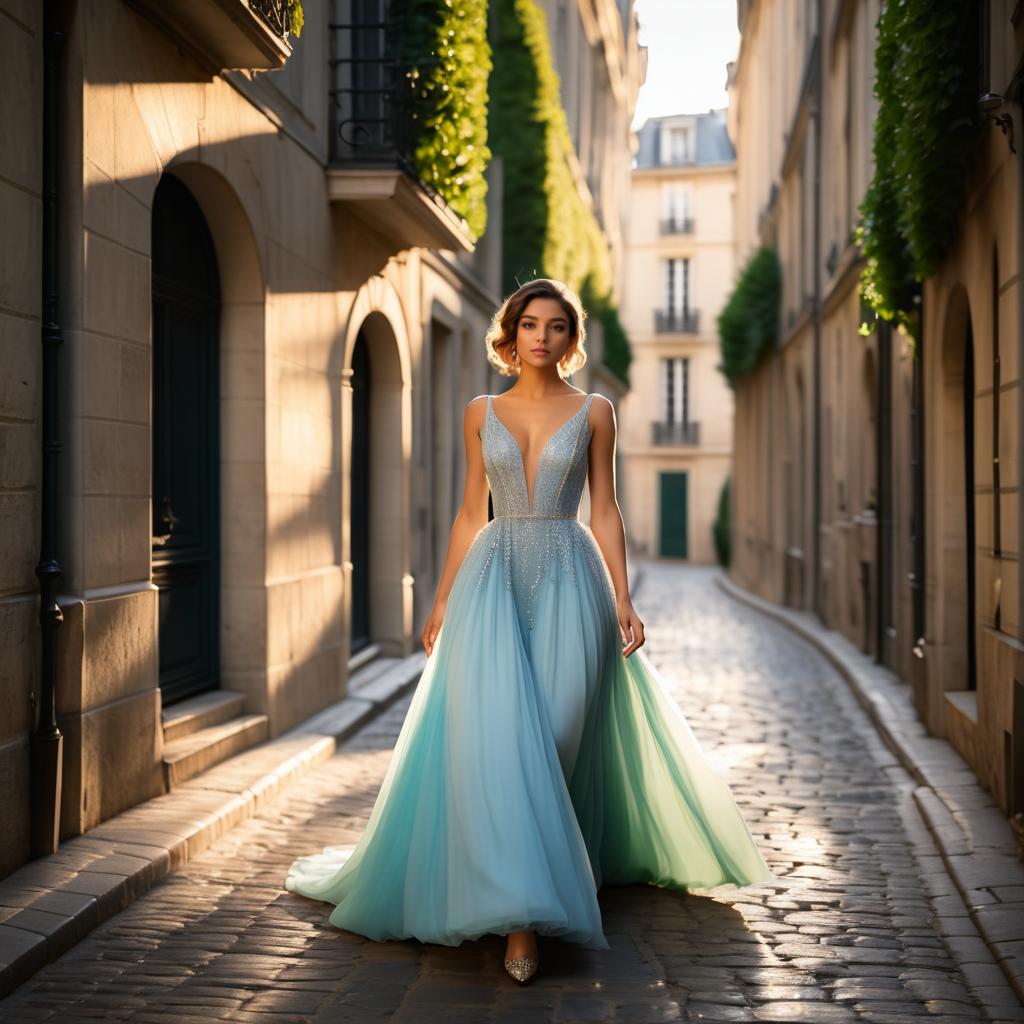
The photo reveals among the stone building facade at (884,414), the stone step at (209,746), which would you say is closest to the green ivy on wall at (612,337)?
the stone building facade at (884,414)

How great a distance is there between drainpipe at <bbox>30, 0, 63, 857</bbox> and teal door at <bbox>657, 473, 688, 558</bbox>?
143 feet

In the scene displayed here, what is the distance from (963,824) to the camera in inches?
250

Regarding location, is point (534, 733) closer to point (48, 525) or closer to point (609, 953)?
point (609, 953)

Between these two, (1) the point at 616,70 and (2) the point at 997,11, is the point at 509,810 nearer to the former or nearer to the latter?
(2) the point at 997,11

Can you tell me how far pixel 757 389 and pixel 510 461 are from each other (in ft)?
82.0

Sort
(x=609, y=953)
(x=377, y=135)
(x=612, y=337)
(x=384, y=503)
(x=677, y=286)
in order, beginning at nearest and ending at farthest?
(x=609, y=953), (x=377, y=135), (x=384, y=503), (x=612, y=337), (x=677, y=286)

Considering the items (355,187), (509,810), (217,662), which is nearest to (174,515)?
(217,662)

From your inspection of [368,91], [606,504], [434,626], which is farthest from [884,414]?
[434,626]

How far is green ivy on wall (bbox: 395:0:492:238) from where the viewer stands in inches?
449

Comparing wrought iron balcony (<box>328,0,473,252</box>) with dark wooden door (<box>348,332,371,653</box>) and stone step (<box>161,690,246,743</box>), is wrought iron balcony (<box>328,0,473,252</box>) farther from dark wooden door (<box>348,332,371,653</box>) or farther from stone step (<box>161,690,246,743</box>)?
stone step (<box>161,690,246,743</box>)

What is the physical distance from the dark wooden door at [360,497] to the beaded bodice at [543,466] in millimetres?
7445

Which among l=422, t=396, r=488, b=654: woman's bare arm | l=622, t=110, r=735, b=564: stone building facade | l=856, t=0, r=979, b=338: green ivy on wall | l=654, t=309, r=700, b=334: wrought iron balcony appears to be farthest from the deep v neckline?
l=654, t=309, r=700, b=334: wrought iron balcony

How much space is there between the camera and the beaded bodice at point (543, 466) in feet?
16.0

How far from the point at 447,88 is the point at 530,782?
8.58 meters
